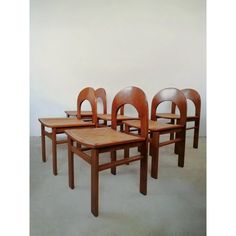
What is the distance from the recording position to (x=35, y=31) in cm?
A: 282

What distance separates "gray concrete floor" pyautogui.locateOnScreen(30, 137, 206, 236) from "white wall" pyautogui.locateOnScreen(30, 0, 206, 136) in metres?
1.50

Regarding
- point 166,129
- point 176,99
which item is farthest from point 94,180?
point 176,99

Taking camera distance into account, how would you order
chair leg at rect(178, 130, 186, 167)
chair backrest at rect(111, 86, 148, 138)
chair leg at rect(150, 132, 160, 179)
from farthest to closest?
chair leg at rect(178, 130, 186, 167) < chair leg at rect(150, 132, 160, 179) < chair backrest at rect(111, 86, 148, 138)

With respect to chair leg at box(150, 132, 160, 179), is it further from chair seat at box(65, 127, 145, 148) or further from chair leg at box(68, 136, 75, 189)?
chair leg at box(68, 136, 75, 189)

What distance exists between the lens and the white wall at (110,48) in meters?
2.85

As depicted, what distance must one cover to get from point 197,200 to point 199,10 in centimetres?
287

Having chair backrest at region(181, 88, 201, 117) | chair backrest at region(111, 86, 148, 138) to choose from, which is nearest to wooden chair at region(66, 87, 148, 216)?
chair backrest at region(111, 86, 148, 138)

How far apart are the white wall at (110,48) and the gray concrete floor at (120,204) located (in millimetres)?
1503

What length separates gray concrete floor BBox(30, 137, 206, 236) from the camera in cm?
97

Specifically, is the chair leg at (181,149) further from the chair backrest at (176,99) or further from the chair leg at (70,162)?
the chair leg at (70,162)

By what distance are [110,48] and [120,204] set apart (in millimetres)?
2356

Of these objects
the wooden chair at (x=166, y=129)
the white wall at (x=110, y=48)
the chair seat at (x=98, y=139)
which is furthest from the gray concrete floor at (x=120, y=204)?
the white wall at (x=110, y=48)

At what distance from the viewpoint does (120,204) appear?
1180 millimetres
